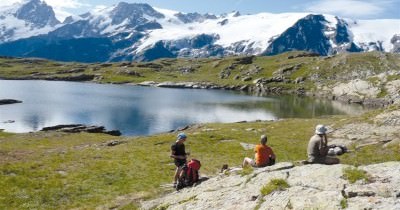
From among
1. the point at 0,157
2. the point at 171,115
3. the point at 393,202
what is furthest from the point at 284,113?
the point at 393,202

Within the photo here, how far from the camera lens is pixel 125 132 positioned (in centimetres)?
10556

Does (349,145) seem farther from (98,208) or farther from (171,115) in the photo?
(171,115)

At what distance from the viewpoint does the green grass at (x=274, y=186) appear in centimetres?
2080

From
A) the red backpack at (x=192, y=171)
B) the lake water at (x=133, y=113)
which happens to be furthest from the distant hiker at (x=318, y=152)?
the lake water at (x=133, y=113)

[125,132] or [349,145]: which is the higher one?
[349,145]

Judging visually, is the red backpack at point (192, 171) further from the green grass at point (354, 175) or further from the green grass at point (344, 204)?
the green grass at point (344, 204)

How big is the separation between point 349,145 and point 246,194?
26.2 meters

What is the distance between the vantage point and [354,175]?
20.2 m

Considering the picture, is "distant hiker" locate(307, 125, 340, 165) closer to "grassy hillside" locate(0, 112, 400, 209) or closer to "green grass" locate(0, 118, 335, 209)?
"grassy hillside" locate(0, 112, 400, 209)

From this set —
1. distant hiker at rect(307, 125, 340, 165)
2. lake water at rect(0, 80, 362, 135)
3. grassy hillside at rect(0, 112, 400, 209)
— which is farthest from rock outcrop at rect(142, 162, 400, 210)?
lake water at rect(0, 80, 362, 135)

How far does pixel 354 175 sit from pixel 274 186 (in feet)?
12.4

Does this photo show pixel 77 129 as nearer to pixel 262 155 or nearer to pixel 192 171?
pixel 192 171

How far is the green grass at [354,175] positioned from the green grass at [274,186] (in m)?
2.87

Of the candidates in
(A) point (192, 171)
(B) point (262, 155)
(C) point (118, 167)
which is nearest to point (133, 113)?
(C) point (118, 167)
